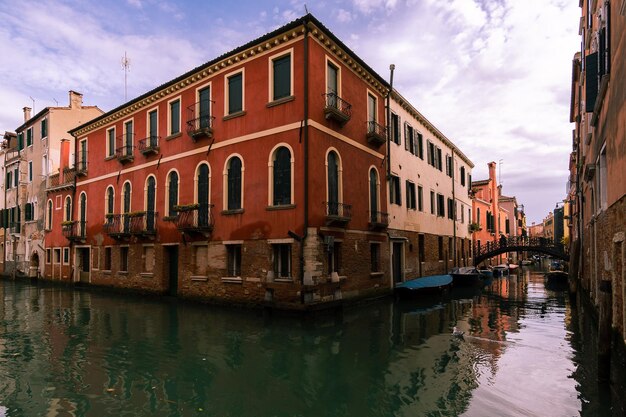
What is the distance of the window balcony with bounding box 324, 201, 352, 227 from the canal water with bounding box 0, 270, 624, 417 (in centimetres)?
309

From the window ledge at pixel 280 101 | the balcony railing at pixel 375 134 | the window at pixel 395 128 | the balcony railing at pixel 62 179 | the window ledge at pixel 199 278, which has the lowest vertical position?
the window ledge at pixel 199 278

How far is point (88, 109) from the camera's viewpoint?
94.1 feet

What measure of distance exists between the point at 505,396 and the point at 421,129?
61.7ft

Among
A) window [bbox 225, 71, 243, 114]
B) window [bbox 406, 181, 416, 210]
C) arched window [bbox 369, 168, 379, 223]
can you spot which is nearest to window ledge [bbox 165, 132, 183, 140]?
window [bbox 225, 71, 243, 114]

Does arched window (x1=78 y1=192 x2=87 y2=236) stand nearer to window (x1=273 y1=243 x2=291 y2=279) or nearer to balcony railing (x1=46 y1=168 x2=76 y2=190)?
balcony railing (x1=46 y1=168 x2=76 y2=190)

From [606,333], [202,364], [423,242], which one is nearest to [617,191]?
[606,333]

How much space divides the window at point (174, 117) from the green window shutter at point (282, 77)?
5.79 meters

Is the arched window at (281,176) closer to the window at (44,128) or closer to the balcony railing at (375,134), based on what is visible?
the balcony railing at (375,134)

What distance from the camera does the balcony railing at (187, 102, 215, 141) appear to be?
1593 cm

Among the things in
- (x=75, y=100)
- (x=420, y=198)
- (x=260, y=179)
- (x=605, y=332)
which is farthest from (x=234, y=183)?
(x=75, y=100)

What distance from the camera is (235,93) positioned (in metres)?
15.6

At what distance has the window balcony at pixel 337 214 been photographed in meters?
13.7

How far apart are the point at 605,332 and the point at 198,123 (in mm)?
14758

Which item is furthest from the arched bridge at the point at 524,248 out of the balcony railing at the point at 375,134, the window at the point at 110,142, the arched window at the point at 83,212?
the arched window at the point at 83,212
